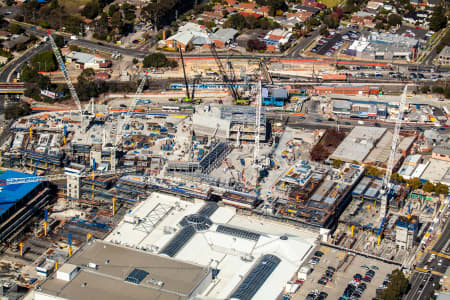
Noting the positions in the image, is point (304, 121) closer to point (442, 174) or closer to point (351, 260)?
point (442, 174)

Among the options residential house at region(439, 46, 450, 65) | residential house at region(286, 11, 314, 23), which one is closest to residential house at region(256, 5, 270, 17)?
residential house at region(286, 11, 314, 23)

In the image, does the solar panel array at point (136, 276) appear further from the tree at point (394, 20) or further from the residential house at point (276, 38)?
the tree at point (394, 20)

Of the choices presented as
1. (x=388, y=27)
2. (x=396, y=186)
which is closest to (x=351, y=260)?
(x=396, y=186)

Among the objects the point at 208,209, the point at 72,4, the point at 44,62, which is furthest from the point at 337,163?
the point at 72,4

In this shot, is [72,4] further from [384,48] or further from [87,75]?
[384,48]

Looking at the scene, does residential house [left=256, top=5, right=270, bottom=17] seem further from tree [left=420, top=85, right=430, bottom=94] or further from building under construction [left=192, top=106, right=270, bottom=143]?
building under construction [left=192, top=106, right=270, bottom=143]
